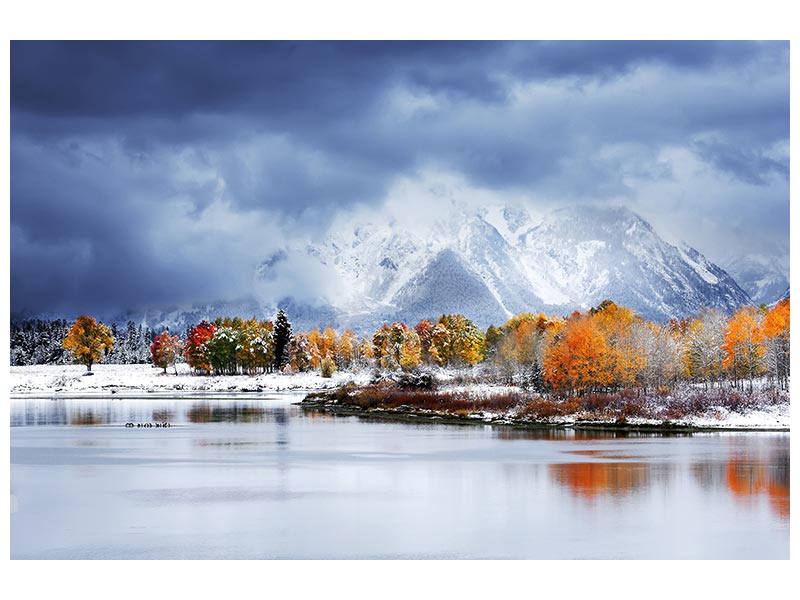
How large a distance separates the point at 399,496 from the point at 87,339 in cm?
10925

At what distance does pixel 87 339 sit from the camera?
12650 cm

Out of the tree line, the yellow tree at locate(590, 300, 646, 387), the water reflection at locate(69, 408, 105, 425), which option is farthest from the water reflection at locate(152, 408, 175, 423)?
the yellow tree at locate(590, 300, 646, 387)

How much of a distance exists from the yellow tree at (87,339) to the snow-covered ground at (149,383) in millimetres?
2498

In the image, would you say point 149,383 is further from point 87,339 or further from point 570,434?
point 570,434

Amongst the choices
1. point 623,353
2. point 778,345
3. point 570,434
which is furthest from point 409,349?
point 570,434

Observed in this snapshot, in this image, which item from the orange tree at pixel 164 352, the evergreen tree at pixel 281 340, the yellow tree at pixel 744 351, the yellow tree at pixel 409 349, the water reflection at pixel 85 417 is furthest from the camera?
the orange tree at pixel 164 352

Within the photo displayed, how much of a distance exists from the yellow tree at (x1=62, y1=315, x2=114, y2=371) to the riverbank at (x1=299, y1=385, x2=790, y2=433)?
72.2 metres

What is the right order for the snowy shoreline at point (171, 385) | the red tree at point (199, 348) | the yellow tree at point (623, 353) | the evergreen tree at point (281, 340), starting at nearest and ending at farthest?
the yellow tree at point (623, 353) < the snowy shoreline at point (171, 385) < the evergreen tree at point (281, 340) < the red tree at point (199, 348)

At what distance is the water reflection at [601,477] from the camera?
24375 mm

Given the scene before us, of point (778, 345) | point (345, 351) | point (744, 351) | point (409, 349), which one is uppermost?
point (778, 345)

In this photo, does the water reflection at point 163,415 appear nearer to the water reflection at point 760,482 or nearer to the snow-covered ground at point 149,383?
the snow-covered ground at point 149,383

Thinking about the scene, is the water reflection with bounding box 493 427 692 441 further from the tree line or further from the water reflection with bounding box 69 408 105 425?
the water reflection with bounding box 69 408 105 425

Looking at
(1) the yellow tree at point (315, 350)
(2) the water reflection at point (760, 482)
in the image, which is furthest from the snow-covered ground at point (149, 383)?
(2) the water reflection at point (760, 482)
